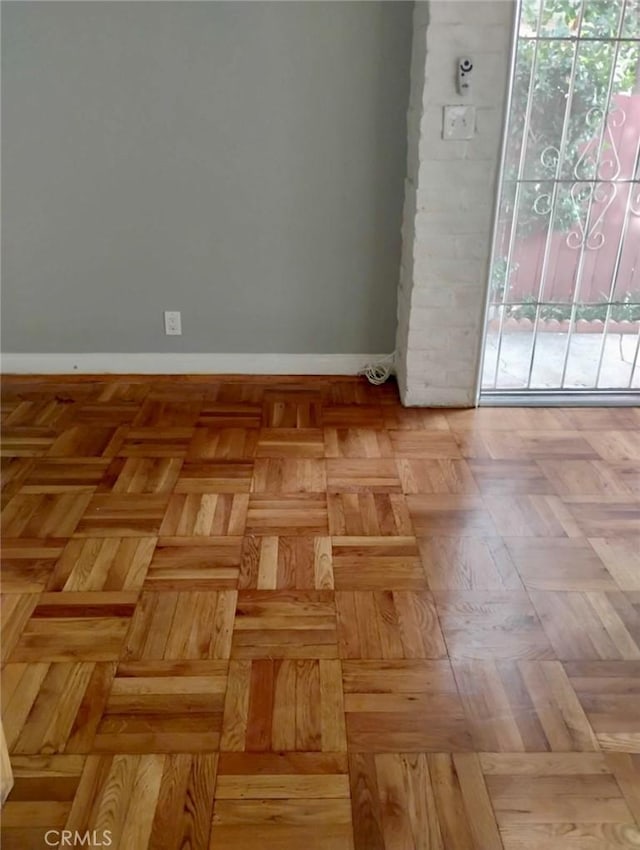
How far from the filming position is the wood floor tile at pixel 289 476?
2.41m

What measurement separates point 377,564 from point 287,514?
382mm

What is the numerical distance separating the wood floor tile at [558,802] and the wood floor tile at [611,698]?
72 mm

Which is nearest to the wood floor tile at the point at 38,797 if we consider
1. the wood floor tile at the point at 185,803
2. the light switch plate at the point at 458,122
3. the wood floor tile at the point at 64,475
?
the wood floor tile at the point at 185,803

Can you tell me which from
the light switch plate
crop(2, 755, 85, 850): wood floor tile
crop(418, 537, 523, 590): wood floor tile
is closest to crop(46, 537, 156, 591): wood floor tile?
crop(2, 755, 85, 850): wood floor tile

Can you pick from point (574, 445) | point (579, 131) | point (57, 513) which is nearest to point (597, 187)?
point (579, 131)

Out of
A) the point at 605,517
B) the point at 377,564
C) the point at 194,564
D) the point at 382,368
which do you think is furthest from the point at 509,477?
the point at 194,564

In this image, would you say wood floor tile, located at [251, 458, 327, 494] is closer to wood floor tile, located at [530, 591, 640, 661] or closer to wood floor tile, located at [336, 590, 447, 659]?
wood floor tile, located at [336, 590, 447, 659]

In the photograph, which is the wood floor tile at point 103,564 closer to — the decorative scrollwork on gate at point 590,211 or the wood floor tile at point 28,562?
the wood floor tile at point 28,562

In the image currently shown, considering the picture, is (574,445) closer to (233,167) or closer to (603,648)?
(603,648)

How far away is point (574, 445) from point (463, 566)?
3.22 feet

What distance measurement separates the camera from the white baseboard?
333cm

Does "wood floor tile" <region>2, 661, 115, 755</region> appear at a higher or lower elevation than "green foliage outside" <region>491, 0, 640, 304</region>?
lower

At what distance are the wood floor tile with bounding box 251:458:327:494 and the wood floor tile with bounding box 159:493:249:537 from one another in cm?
11

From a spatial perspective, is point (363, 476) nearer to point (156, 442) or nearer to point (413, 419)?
point (413, 419)
